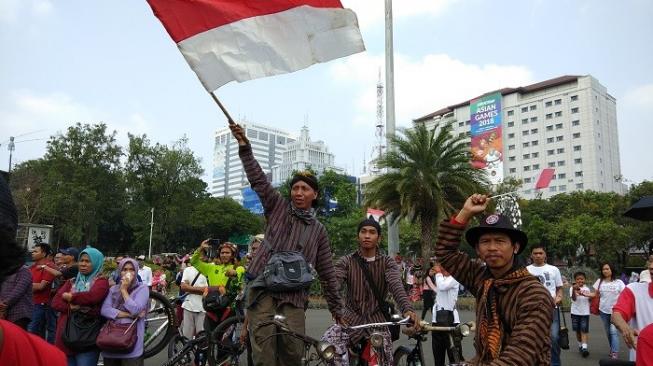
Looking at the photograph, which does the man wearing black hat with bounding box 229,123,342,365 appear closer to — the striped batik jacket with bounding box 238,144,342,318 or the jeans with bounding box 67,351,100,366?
the striped batik jacket with bounding box 238,144,342,318

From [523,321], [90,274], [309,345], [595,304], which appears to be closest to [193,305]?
[90,274]

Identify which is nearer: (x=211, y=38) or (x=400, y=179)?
(x=211, y=38)

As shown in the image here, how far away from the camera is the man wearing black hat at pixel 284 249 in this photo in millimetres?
3721

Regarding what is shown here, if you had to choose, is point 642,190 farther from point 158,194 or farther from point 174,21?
point 174,21

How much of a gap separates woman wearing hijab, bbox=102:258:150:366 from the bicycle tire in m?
2.60

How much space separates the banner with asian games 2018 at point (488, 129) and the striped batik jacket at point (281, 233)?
10287 centimetres

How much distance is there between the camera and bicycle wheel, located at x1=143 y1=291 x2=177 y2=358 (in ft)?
25.8

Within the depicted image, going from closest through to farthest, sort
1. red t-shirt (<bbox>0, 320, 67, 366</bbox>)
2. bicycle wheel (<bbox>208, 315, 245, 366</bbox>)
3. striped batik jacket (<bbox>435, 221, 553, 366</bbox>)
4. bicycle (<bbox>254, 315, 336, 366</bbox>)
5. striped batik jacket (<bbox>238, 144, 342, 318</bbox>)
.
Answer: red t-shirt (<bbox>0, 320, 67, 366</bbox>), striped batik jacket (<bbox>435, 221, 553, 366</bbox>), bicycle (<bbox>254, 315, 336, 366</bbox>), striped batik jacket (<bbox>238, 144, 342, 318</bbox>), bicycle wheel (<bbox>208, 315, 245, 366</bbox>)

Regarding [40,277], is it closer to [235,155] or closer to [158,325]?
[158,325]

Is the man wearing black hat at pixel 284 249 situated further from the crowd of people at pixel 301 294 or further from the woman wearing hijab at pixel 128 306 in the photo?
the woman wearing hijab at pixel 128 306

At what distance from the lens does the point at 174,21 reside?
422 centimetres

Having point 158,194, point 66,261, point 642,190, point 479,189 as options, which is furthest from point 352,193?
point 66,261

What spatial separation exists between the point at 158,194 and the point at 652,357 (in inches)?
2389

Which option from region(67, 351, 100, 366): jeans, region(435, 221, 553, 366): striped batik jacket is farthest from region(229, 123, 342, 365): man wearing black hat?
region(67, 351, 100, 366): jeans
